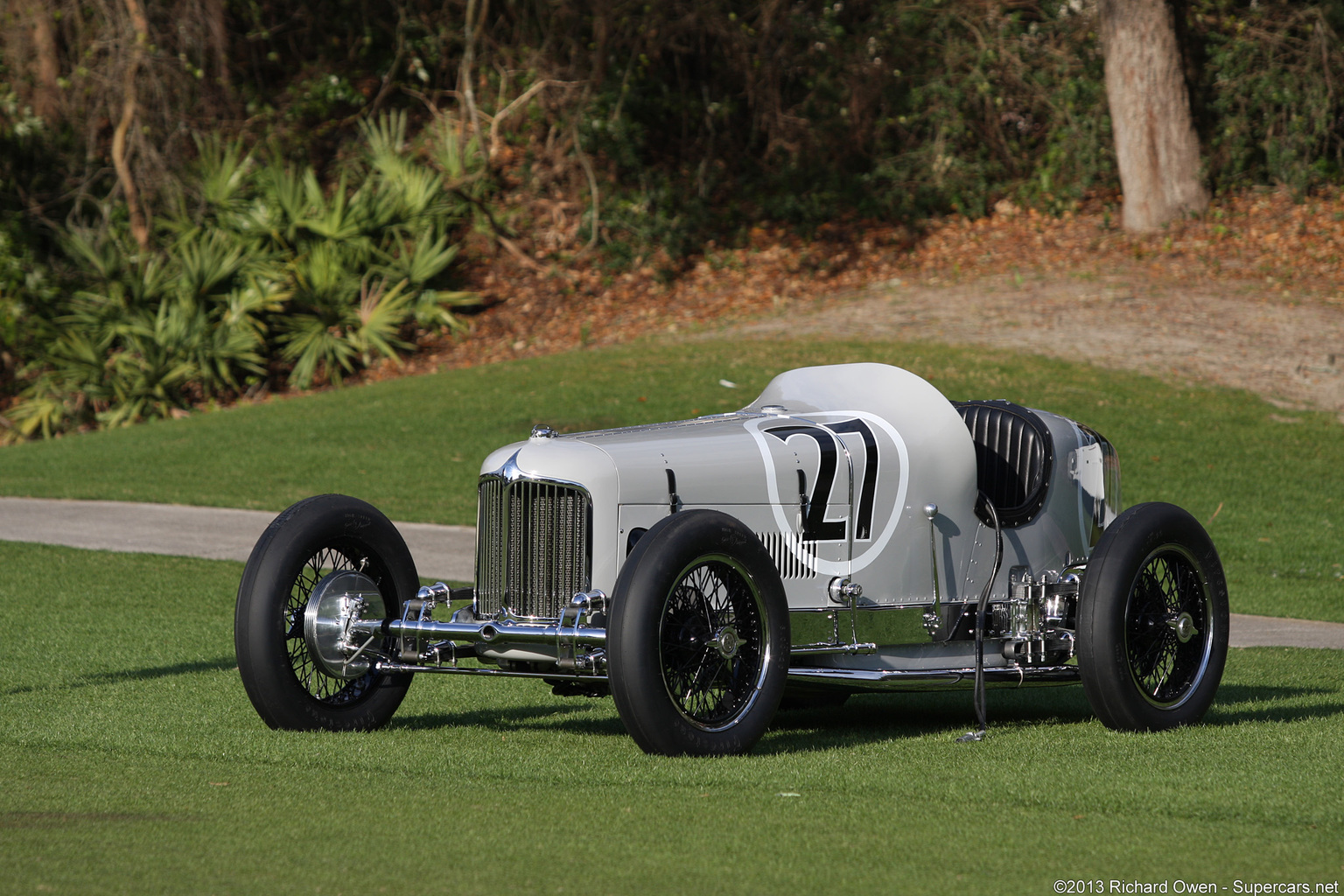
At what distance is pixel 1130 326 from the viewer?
20.3m

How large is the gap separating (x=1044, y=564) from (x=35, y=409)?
1884 cm

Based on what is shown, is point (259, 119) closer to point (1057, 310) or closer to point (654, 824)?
point (1057, 310)

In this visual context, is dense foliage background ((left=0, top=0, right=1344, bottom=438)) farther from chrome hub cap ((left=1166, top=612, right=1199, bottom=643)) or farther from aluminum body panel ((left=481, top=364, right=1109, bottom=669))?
chrome hub cap ((left=1166, top=612, right=1199, bottom=643))

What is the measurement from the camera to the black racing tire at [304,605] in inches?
237

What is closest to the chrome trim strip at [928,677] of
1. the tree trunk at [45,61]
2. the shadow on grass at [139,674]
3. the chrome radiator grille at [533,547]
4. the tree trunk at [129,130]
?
the chrome radiator grille at [533,547]

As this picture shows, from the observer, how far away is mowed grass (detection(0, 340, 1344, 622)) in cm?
1423

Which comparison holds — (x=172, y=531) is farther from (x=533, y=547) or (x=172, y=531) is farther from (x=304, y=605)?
(x=533, y=547)

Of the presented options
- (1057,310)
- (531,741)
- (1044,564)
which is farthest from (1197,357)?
(531,741)

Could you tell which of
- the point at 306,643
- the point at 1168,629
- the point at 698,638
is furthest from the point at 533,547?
Answer: the point at 1168,629

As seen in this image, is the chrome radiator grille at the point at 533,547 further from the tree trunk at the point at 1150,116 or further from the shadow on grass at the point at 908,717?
the tree trunk at the point at 1150,116

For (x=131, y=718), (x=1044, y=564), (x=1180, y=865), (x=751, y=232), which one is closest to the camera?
(x=1180, y=865)

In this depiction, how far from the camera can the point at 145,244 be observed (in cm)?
2377

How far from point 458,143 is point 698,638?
21943 mm

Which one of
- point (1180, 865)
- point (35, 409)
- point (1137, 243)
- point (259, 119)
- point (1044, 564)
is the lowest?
point (1180, 865)
